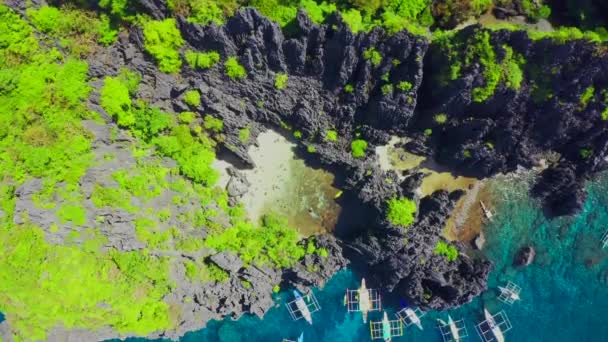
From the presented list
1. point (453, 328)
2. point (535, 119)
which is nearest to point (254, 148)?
point (535, 119)

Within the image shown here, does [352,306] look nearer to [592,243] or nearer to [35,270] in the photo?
[592,243]

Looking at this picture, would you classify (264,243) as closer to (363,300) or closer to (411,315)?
(363,300)

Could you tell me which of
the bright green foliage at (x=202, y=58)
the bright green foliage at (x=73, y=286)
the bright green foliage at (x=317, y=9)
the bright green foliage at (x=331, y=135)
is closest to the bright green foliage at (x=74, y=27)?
Result: the bright green foliage at (x=202, y=58)

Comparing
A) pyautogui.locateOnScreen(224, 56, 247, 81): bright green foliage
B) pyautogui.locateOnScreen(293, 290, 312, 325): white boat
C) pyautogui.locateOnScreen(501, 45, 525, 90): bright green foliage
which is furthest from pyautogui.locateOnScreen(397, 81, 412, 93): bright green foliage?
pyautogui.locateOnScreen(293, 290, 312, 325): white boat

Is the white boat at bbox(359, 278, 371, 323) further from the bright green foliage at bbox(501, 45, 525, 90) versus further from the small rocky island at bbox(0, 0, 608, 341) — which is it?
the bright green foliage at bbox(501, 45, 525, 90)

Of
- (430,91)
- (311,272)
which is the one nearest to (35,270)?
(311,272)

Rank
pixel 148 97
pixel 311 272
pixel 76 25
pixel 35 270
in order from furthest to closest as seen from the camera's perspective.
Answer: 1. pixel 311 272
2. pixel 148 97
3. pixel 76 25
4. pixel 35 270

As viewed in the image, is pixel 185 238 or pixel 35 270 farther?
pixel 185 238

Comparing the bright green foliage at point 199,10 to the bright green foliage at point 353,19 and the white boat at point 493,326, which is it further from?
the white boat at point 493,326
